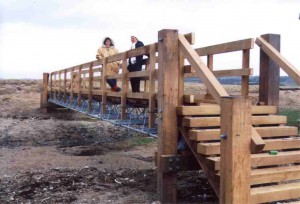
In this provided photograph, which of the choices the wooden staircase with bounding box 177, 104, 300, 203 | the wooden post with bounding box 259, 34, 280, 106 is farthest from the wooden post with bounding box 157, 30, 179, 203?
the wooden post with bounding box 259, 34, 280, 106

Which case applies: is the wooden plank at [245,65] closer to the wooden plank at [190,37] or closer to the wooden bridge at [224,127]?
the wooden bridge at [224,127]

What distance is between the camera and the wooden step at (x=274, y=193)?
4336mm

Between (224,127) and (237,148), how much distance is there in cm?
27

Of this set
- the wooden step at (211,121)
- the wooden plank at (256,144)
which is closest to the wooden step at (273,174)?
the wooden plank at (256,144)

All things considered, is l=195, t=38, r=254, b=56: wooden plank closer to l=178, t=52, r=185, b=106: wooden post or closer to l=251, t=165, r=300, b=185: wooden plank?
l=178, t=52, r=185, b=106: wooden post

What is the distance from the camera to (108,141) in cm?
1331

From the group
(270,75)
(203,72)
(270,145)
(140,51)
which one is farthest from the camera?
(140,51)

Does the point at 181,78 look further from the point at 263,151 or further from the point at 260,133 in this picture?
the point at 263,151

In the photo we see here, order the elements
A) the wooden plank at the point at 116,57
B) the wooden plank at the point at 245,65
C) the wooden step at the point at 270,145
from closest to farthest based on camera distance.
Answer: the wooden step at the point at 270,145
the wooden plank at the point at 245,65
the wooden plank at the point at 116,57

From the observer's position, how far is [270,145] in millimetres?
5211

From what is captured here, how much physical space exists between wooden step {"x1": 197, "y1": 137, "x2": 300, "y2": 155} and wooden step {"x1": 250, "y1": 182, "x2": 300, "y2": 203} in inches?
Result: 25.5

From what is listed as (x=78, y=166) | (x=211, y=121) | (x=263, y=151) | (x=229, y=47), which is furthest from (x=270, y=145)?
(x=78, y=166)

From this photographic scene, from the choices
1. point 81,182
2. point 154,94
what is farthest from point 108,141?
point 154,94

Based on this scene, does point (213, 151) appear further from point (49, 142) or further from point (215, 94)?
point (49, 142)
